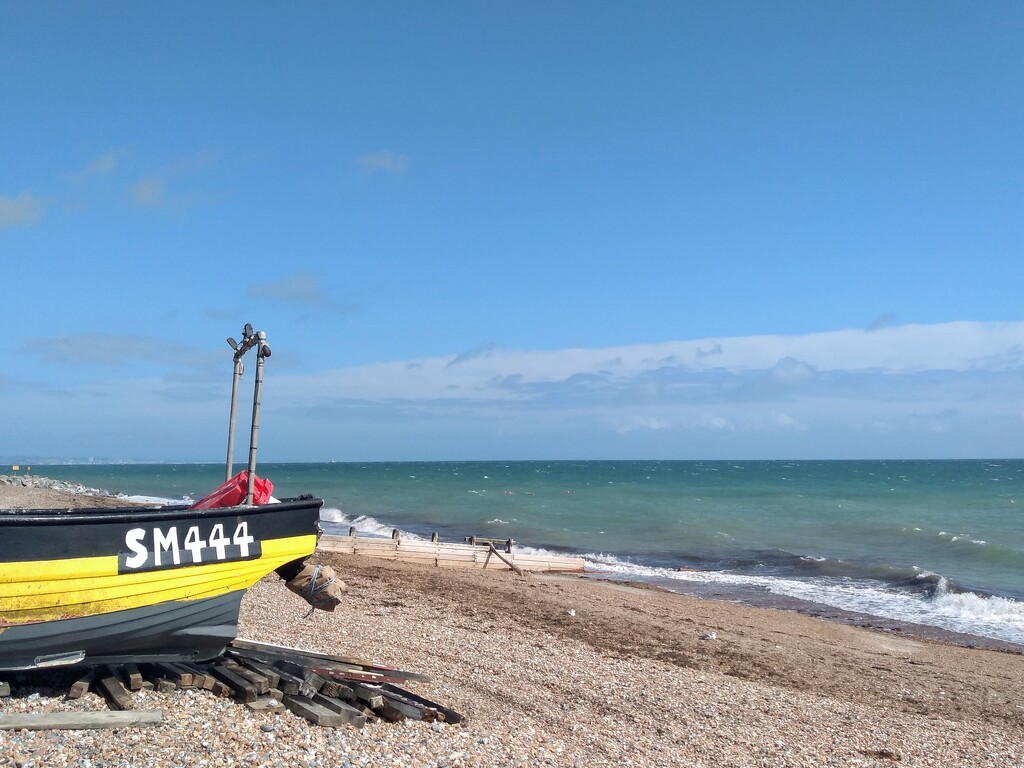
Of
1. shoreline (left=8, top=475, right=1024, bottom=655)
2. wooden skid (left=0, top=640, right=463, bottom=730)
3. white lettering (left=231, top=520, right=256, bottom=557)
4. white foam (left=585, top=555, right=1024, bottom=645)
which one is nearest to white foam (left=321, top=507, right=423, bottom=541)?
white foam (left=585, top=555, right=1024, bottom=645)

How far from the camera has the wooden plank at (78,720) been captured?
582 centimetres

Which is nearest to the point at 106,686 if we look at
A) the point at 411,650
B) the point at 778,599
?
the point at 411,650

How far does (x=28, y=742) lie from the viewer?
18.3ft

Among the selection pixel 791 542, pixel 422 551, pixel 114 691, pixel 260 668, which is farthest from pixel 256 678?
pixel 791 542

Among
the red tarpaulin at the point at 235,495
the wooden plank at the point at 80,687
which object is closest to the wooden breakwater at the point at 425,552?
the red tarpaulin at the point at 235,495

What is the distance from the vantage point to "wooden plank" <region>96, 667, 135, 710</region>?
632 centimetres

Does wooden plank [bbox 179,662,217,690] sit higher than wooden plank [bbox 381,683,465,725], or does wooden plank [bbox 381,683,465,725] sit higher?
wooden plank [bbox 179,662,217,690]

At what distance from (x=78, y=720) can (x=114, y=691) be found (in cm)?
57

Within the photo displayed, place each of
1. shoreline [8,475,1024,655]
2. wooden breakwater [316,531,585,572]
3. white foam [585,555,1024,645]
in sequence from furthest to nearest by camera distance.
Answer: wooden breakwater [316,531,585,572]
white foam [585,555,1024,645]
shoreline [8,475,1024,655]

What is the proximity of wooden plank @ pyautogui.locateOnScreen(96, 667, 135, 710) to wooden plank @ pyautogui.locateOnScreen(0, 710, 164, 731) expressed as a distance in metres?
0.27

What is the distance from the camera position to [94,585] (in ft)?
21.7

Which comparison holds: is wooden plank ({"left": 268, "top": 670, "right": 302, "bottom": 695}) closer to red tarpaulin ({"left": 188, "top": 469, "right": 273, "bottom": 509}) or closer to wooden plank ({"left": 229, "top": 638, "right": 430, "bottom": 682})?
wooden plank ({"left": 229, "top": 638, "right": 430, "bottom": 682})

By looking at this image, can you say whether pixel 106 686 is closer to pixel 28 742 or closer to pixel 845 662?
pixel 28 742

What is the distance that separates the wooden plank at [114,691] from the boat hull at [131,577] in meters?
0.16
